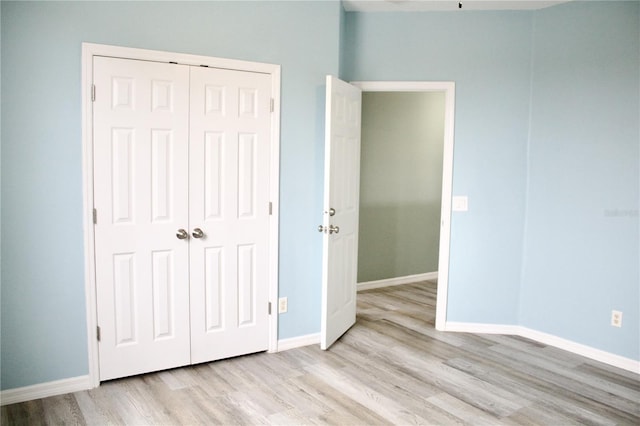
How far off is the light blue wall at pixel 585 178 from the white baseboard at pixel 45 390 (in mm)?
3329

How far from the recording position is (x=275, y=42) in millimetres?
3543

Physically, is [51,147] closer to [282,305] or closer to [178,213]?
[178,213]

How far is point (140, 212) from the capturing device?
3141 millimetres

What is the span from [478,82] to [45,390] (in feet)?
12.3

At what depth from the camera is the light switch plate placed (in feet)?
13.8

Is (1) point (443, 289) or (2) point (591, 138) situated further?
(1) point (443, 289)

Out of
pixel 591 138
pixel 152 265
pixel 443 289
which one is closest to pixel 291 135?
pixel 152 265

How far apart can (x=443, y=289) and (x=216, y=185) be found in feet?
6.91

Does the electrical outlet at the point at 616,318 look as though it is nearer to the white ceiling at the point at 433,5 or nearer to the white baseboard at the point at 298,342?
the white baseboard at the point at 298,342

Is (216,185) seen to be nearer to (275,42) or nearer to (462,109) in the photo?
(275,42)

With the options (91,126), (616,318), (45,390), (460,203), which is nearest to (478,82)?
(460,203)

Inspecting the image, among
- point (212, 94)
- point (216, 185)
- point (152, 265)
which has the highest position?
point (212, 94)

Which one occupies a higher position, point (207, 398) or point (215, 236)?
point (215, 236)

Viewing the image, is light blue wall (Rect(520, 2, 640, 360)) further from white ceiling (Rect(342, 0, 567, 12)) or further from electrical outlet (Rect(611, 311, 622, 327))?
white ceiling (Rect(342, 0, 567, 12))
